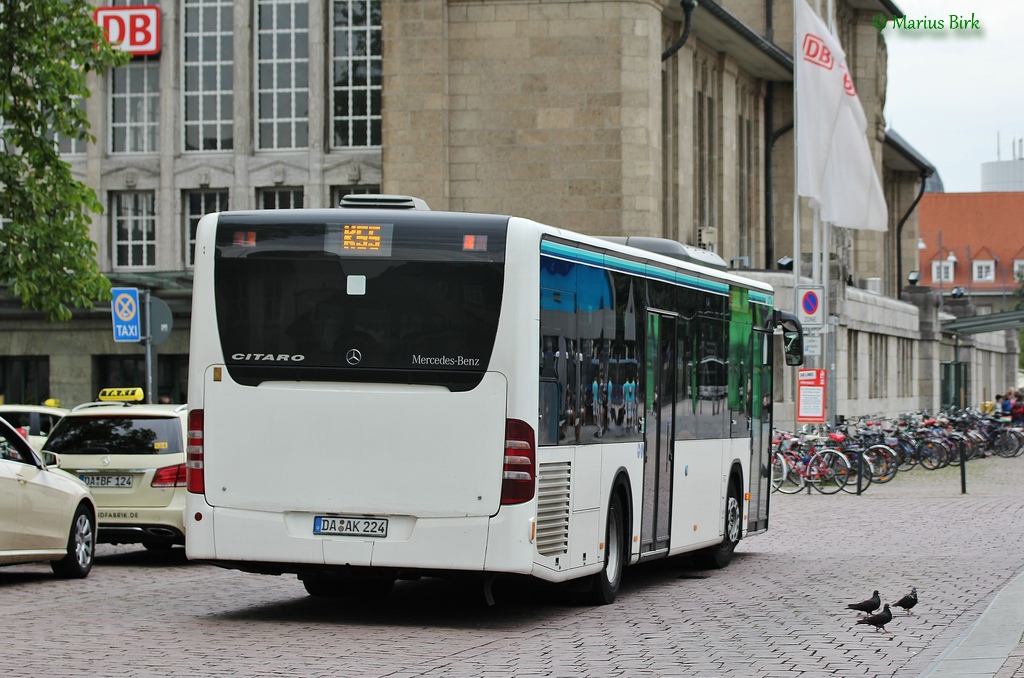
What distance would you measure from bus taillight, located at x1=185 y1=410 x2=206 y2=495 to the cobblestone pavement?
0.92 metres

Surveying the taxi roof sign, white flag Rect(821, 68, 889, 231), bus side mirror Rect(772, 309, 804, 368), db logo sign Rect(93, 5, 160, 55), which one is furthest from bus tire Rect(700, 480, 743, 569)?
db logo sign Rect(93, 5, 160, 55)

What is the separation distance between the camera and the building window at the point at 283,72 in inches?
1565

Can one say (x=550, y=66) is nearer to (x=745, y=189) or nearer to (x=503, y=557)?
(x=745, y=189)

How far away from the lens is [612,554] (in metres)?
13.6

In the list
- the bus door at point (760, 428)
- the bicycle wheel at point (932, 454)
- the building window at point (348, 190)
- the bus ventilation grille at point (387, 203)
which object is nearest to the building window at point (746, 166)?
the bicycle wheel at point (932, 454)

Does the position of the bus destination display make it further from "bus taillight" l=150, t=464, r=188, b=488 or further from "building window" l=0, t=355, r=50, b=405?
"building window" l=0, t=355, r=50, b=405

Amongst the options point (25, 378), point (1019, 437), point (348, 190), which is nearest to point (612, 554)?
point (348, 190)

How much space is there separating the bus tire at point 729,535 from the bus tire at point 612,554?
3.43 metres

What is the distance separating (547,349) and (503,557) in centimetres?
145

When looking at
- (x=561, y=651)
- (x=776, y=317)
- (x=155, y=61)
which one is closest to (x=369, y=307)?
(x=561, y=651)

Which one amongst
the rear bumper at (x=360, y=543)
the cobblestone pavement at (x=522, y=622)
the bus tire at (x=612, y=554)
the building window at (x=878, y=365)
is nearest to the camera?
the cobblestone pavement at (x=522, y=622)

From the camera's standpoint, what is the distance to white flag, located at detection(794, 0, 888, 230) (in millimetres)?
34531

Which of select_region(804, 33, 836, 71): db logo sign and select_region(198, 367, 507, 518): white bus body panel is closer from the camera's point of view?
select_region(198, 367, 507, 518): white bus body panel

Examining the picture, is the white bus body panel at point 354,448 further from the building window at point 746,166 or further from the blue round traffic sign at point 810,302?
the building window at point 746,166
